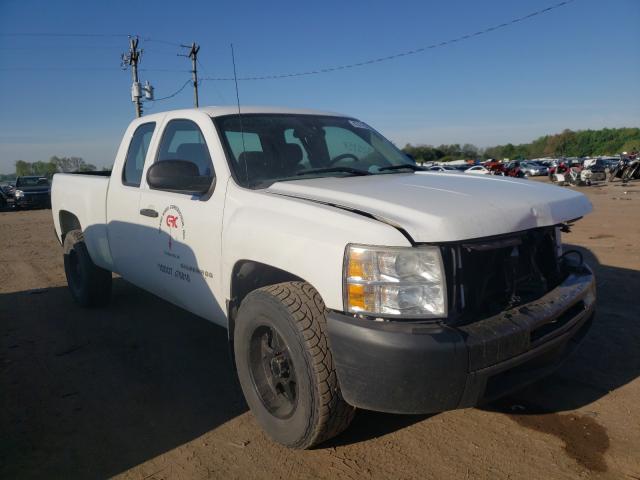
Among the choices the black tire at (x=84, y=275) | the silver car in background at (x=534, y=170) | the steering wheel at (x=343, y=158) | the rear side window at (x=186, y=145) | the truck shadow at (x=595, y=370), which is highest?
the rear side window at (x=186, y=145)

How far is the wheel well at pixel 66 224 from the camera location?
18.8 feet

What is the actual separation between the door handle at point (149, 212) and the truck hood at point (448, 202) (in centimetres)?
120

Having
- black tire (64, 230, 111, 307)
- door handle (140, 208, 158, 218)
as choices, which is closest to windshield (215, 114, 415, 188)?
door handle (140, 208, 158, 218)

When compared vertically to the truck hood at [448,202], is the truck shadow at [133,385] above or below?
below

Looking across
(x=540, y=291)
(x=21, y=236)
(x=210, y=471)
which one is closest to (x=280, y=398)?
(x=210, y=471)

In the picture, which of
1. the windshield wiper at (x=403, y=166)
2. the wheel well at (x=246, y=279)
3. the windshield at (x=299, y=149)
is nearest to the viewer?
the wheel well at (x=246, y=279)

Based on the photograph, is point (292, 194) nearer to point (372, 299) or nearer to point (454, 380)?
point (372, 299)

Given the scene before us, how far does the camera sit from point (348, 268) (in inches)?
86.7

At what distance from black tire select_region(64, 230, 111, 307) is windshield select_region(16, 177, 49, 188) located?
19777mm

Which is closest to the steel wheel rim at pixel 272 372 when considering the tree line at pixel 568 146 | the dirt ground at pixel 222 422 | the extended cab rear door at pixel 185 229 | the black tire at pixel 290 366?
the black tire at pixel 290 366

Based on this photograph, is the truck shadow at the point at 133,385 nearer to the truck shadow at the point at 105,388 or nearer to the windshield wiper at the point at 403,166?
A: the truck shadow at the point at 105,388

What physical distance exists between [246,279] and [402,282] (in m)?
1.18

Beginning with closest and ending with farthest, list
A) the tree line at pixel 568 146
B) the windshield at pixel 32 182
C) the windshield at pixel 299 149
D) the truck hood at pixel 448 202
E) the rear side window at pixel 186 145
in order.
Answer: the truck hood at pixel 448 202 → the windshield at pixel 299 149 → the rear side window at pixel 186 145 → the windshield at pixel 32 182 → the tree line at pixel 568 146

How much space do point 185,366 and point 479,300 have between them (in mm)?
2389
